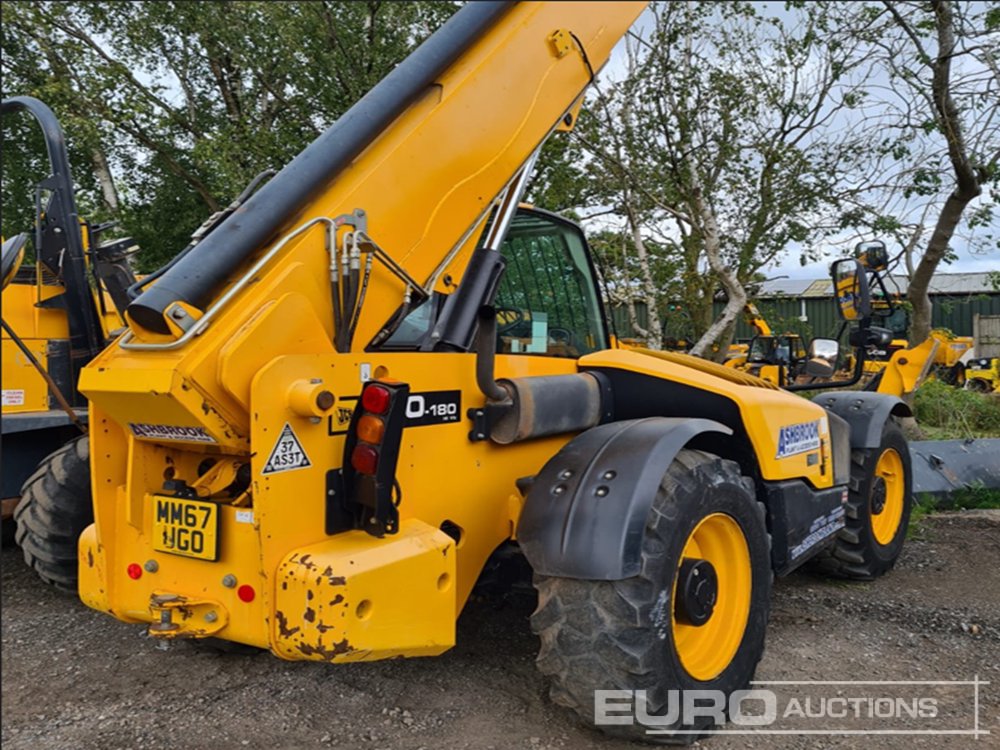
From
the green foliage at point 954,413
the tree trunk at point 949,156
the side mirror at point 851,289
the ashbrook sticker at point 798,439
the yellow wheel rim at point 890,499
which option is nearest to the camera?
the ashbrook sticker at point 798,439

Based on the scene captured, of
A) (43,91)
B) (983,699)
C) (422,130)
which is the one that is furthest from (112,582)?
(43,91)

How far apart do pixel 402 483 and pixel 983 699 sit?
104 inches

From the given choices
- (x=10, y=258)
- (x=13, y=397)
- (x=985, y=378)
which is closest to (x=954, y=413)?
(x=985, y=378)

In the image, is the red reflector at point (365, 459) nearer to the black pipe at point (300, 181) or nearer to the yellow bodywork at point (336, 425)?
the yellow bodywork at point (336, 425)

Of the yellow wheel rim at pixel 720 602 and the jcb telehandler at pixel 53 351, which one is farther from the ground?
the jcb telehandler at pixel 53 351

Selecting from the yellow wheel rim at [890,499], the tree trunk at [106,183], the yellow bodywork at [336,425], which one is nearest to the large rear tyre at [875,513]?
the yellow wheel rim at [890,499]

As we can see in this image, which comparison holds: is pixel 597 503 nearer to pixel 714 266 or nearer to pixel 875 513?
pixel 875 513

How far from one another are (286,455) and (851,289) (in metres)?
4.73

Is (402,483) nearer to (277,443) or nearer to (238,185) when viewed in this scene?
(277,443)

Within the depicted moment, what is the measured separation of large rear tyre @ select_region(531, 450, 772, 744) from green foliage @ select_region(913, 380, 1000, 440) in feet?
26.4

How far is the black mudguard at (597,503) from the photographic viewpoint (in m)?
2.59

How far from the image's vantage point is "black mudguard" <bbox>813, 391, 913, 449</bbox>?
4.77 metres

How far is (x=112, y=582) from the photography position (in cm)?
272

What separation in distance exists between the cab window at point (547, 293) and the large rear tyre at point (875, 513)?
1978 mm
